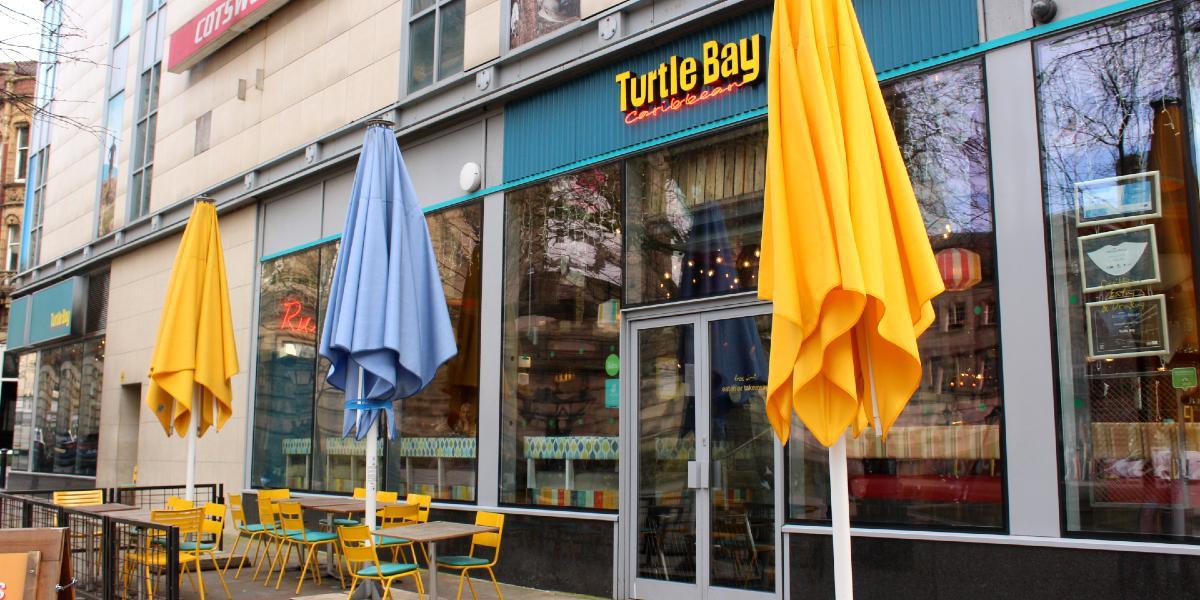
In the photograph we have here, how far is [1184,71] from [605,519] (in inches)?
231

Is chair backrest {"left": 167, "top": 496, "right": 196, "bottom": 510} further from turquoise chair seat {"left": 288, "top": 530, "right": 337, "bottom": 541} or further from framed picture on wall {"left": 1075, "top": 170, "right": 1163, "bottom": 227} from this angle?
framed picture on wall {"left": 1075, "top": 170, "right": 1163, "bottom": 227}

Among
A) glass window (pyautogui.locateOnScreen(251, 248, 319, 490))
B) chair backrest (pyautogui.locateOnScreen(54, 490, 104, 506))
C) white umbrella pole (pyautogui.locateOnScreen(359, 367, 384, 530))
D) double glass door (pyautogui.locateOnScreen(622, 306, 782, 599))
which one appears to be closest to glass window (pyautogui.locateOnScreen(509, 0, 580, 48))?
double glass door (pyautogui.locateOnScreen(622, 306, 782, 599))

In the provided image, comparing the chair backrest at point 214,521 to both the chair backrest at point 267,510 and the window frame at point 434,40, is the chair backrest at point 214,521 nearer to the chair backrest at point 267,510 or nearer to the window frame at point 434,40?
the chair backrest at point 267,510

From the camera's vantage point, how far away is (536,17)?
34.4 feet

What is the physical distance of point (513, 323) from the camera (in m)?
10.5

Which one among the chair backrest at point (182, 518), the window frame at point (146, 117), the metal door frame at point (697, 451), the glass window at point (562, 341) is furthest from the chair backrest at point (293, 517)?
the window frame at point (146, 117)

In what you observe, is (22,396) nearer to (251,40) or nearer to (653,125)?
(251,40)

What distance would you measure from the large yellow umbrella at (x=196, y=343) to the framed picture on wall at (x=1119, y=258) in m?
8.77

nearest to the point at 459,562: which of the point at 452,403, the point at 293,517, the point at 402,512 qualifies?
the point at 402,512

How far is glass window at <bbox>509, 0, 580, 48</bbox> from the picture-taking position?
402 inches

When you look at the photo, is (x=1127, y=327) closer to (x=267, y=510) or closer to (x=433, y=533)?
(x=433, y=533)

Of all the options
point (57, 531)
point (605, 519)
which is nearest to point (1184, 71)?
point (605, 519)

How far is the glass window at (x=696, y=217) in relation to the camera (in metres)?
8.46

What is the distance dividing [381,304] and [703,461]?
10.2ft
